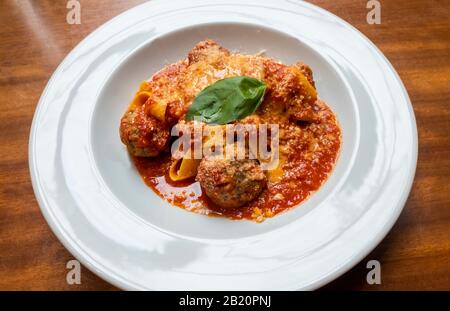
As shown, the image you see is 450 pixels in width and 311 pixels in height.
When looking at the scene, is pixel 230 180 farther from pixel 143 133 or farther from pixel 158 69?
pixel 158 69

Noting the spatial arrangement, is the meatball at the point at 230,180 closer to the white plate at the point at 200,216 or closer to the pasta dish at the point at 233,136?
the pasta dish at the point at 233,136

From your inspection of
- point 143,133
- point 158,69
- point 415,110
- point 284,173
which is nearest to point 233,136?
point 284,173

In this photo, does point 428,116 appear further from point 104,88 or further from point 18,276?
point 18,276

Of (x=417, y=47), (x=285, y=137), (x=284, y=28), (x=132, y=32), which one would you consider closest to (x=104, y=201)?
(x=285, y=137)

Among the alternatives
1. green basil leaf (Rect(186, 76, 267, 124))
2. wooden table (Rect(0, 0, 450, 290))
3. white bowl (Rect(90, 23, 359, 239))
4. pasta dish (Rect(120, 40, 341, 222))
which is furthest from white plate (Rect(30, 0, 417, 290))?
green basil leaf (Rect(186, 76, 267, 124))

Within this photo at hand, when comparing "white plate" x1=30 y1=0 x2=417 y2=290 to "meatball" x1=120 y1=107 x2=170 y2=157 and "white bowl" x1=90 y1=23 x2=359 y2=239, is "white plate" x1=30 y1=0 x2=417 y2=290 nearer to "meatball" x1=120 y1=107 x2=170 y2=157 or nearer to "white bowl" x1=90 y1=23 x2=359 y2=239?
"white bowl" x1=90 y1=23 x2=359 y2=239

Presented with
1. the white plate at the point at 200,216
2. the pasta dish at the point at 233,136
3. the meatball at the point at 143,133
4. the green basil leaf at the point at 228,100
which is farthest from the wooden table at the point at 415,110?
the green basil leaf at the point at 228,100
